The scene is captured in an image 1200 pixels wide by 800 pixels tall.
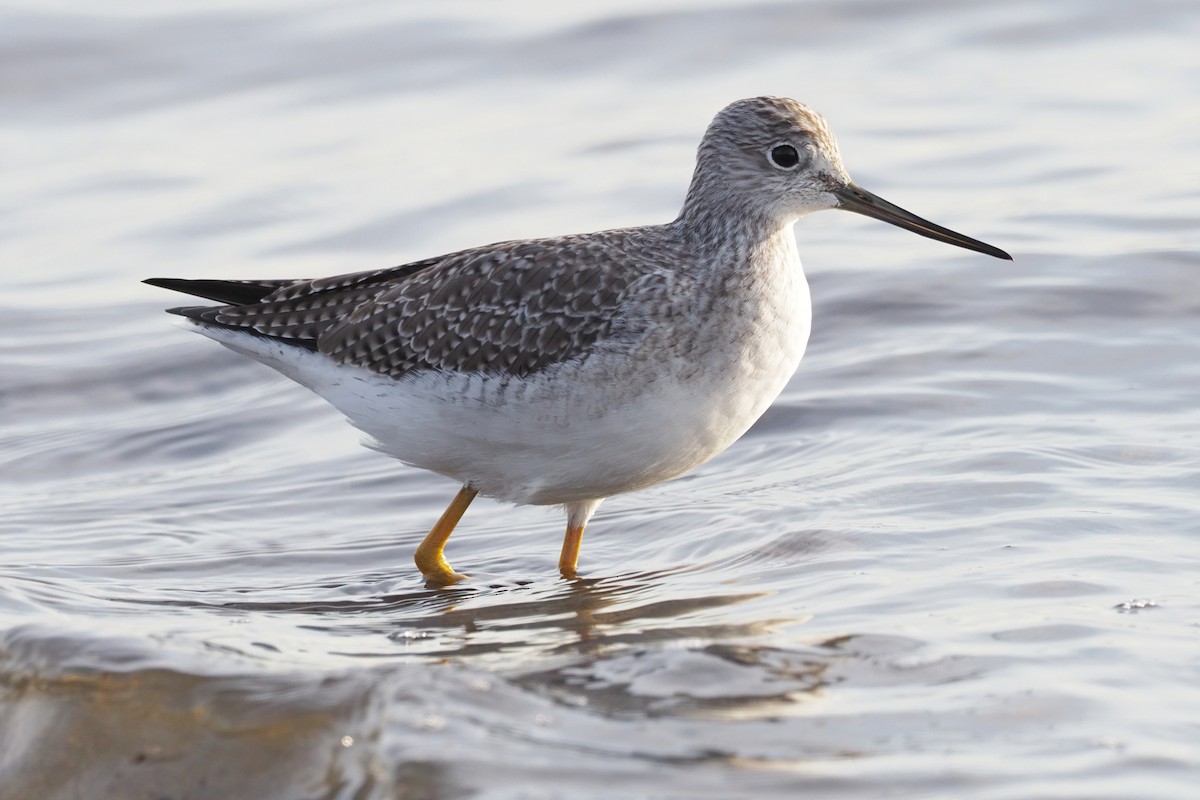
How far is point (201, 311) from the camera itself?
31.3 ft

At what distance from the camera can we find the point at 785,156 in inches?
345

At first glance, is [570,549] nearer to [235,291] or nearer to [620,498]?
[620,498]

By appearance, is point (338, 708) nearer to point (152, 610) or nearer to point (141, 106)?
point (152, 610)

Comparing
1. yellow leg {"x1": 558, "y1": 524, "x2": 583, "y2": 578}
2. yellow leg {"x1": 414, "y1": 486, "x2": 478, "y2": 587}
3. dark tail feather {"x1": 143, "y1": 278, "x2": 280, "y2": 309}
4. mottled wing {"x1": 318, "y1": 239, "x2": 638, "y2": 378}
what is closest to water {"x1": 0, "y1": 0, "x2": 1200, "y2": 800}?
yellow leg {"x1": 558, "y1": 524, "x2": 583, "y2": 578}

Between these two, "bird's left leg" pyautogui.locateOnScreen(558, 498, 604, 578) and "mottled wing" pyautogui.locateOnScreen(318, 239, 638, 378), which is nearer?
"mottled wing" pyautogui.locateOnScreen(318, 239, 638, 378)

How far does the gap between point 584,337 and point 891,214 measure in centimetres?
193

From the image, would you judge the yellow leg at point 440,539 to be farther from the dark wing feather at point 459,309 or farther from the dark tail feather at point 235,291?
the dark tail feather at point 235,291

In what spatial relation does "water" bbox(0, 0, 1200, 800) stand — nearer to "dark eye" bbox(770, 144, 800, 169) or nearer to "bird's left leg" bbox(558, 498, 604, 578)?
"bird's left leg" bbox(558, 498, 604, 578)

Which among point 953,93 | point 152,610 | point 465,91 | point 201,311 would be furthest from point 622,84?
point 152,610

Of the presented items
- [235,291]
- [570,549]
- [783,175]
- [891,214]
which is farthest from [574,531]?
[235,291]

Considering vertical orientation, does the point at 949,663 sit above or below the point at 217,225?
below

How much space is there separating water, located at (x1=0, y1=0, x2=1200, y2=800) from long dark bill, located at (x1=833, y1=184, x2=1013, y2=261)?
4.31ft

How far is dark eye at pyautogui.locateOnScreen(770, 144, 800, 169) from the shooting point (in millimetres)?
8750

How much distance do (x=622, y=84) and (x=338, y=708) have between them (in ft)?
47.4
